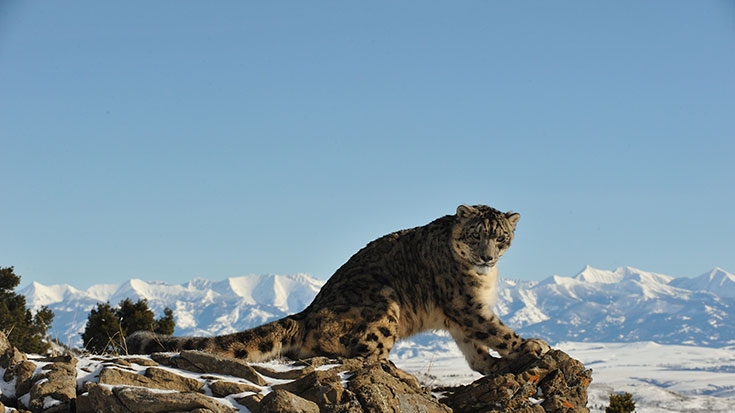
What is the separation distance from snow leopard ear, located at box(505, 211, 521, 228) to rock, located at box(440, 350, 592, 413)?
140 inches

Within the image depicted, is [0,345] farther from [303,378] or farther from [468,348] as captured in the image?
[468,348]

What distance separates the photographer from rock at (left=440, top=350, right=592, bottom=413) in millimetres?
15188

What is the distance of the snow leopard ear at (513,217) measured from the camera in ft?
62.2

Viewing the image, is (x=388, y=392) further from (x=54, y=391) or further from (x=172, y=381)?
(x=54, y=391)

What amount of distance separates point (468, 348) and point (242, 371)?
226 inches

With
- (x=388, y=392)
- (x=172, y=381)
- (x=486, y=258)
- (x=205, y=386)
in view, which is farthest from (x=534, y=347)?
(x=172, y=381)

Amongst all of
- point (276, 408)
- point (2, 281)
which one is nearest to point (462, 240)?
point (276, 408)

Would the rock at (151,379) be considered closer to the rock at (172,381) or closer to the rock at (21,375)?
the rock at (172,381)

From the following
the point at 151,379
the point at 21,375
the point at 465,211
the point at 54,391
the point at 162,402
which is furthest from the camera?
the point at 465,211

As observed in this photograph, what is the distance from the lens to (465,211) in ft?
60.6

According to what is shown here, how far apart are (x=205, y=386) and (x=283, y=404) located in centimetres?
160

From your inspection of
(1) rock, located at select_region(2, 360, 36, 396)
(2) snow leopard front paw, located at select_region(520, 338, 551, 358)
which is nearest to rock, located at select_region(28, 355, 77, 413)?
(1) rock, located at select_region(2, 360, 36, 396)

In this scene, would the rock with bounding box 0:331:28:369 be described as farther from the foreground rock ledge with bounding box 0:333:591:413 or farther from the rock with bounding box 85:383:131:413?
the rock with bounding box 85:383:131:413

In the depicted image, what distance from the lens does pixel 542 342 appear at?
17.4 m
